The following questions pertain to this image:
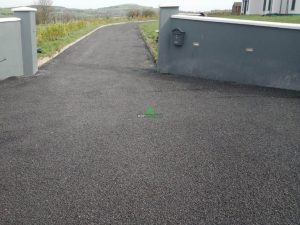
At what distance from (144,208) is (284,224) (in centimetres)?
135

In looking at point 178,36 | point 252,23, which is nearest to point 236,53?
point 252,23

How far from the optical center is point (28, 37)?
1013cm

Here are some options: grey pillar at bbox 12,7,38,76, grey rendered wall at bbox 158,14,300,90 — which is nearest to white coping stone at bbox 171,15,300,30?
grey rendered wall at bbox 158,14,300,90

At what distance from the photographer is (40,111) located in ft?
22.7

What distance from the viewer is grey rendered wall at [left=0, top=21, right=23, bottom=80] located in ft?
30.3

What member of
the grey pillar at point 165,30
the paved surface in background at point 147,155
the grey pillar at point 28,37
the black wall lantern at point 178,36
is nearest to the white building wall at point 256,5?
the grey pillar at point 165,30

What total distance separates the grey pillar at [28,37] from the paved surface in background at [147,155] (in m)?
1.44

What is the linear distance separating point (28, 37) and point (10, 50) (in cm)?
77

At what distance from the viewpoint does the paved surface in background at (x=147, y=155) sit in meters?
3.58

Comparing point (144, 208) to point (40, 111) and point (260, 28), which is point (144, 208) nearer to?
point (40, 111)

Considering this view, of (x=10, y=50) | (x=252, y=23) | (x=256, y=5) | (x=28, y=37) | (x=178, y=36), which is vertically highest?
(x=256, y=5)

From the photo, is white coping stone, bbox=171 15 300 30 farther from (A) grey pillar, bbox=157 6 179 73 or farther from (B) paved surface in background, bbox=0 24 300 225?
(B) paved surface in background, bbox=0 24 300 225

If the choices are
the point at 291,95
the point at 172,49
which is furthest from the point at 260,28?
the point at 172,49

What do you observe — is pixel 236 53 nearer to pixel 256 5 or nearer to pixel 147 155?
pixel 147 155
